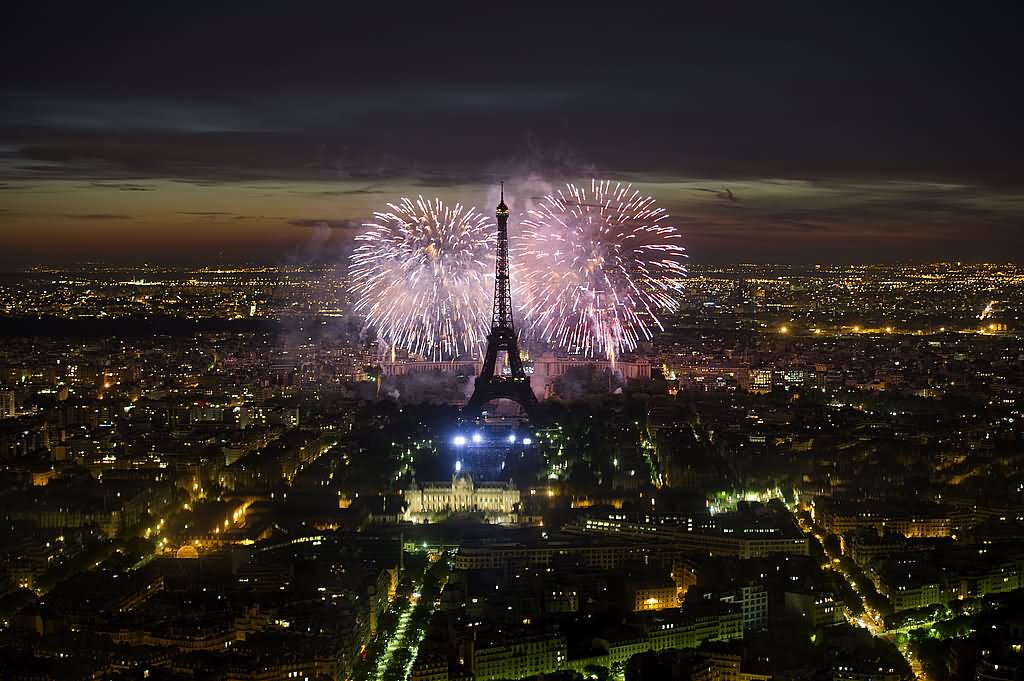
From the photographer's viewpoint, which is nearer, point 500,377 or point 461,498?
point 461,498

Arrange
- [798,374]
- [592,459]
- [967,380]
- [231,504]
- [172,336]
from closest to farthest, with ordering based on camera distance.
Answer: [231,504], [592,459], [967,380], [798,374], [172,336]

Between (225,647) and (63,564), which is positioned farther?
(63,564)

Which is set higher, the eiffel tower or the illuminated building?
the eiffel tower

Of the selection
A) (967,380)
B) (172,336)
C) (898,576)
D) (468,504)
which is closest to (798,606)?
(898,576)

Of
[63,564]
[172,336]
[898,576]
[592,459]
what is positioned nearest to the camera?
[898,576]

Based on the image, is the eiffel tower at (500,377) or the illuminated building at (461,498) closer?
the illuminated building at (461,498)

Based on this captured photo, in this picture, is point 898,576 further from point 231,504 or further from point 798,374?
point 798,374

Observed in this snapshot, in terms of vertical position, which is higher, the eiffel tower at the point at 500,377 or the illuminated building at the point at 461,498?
the eiffel tower at the point at 500,377

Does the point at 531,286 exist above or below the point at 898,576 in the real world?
above

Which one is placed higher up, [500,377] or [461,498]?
[500,377]

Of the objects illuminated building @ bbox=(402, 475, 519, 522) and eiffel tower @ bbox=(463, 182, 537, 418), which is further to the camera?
eiffel tower @ bbox=(463, 182, 537, 418)
